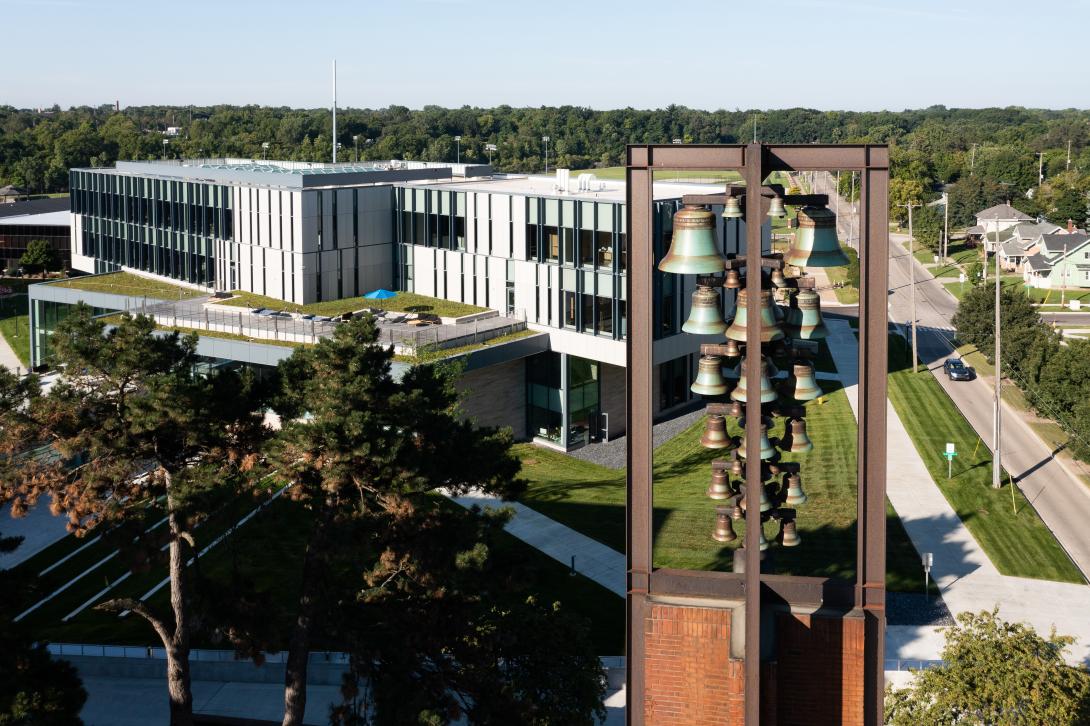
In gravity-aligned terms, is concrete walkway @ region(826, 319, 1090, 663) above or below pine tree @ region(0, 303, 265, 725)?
below

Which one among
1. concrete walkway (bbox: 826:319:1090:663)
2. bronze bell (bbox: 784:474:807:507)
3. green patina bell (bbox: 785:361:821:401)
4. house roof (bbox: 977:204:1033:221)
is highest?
house roof (bbox: 977:204:1033:221)

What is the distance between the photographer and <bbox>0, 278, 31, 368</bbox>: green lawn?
2785 inches

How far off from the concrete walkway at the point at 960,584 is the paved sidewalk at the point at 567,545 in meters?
8.74

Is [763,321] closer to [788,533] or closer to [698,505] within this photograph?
[788,533]

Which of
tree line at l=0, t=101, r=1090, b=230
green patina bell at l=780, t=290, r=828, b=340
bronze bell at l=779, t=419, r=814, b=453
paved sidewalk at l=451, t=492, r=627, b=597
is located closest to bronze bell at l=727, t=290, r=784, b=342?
green patina bell at l=780, t=290, r=828, b=340

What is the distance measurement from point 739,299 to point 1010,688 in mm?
12470

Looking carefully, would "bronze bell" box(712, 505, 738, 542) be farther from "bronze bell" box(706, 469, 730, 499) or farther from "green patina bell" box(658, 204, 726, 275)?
"green patina bell" box(658, 204, 726, 275)

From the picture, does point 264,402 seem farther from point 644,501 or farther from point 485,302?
point 485,302

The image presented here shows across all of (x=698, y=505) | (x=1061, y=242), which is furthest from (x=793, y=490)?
(x=1061, y=242)

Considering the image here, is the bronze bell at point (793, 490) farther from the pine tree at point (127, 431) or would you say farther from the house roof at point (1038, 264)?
the house roof at point (1038, 264)

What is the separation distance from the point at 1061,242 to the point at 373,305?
Result: 7119 centimetres

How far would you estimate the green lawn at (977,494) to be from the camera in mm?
36781

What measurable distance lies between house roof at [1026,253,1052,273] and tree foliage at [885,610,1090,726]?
275 ft

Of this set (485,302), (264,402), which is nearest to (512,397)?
(485,302)
